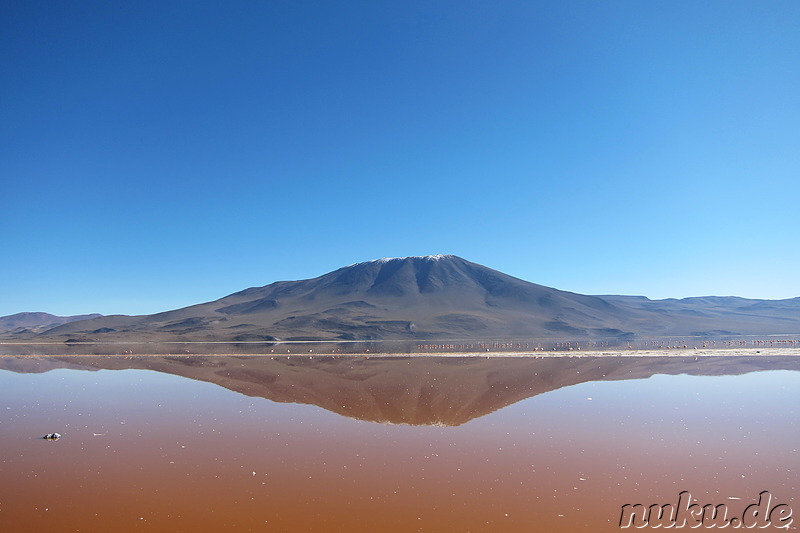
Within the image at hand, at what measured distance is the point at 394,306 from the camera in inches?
7185

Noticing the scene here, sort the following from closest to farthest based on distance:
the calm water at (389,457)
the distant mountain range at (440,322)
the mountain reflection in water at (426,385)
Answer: the calm water at (389,457) < the mountain reflection in water at (426,385) < the distant mountain range at (440,322)

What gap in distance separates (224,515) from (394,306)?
174m

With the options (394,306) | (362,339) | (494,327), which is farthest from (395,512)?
(394,306)

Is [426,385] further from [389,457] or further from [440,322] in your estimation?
[440,322]

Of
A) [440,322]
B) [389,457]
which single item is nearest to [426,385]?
[389,457]

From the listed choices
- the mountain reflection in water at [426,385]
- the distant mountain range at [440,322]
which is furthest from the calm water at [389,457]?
the distant mountain range at [440,322]

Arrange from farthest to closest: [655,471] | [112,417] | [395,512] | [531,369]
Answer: [531,369], [112,417], [655,471], [395,512]

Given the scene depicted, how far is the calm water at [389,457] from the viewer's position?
29.7 ft

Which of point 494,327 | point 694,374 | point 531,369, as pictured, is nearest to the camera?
point 694,374

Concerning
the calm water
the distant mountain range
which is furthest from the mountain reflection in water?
the distant mountain range

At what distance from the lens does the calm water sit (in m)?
Result: 9.04

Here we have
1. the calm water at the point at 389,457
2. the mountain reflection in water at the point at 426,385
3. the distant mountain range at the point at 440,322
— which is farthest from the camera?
the distant mountain range at the point at 440,322

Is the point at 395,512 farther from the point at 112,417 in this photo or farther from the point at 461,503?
the point at 112,417

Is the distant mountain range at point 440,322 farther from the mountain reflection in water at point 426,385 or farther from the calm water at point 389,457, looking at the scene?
the calm water at point 389,457
